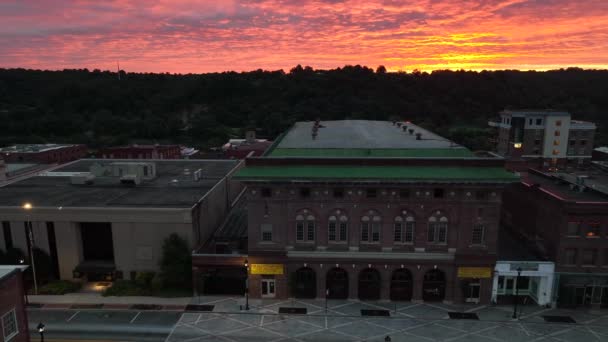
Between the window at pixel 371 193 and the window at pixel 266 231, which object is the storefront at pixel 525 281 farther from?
the window at pixel 266 231

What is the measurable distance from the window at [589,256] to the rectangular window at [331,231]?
23446mm

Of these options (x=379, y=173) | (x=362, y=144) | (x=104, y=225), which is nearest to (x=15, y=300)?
(x=104, y=225)

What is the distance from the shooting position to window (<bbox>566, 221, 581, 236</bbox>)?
40.5m

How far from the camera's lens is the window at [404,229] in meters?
41.3

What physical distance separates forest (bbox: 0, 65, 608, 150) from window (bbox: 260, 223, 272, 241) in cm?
9839

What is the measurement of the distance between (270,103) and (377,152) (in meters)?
123

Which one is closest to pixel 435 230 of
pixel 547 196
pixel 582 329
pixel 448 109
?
pixel 547 196

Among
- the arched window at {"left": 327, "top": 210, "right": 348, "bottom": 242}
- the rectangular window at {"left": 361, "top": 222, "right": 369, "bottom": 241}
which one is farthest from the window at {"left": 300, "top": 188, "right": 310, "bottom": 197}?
the rectangular window at {"left": 361, "top": 222, "right": 369, "bottom": 241}

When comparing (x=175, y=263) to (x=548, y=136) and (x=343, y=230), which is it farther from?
(x=548, y=136)

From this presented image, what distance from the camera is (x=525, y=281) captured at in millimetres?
43000

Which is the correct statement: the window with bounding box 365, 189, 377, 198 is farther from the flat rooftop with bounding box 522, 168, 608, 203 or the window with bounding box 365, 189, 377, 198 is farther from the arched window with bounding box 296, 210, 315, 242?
the flat rooftop with bounding box 522, 168, 608, 203

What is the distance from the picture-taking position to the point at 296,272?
42719 millimetres

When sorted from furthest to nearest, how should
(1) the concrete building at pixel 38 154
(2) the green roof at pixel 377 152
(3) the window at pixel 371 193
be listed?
(1) the concrete building at pixel 38 154, (2) the green roof at pixel 377 152, (3) the window at pixel 371 193

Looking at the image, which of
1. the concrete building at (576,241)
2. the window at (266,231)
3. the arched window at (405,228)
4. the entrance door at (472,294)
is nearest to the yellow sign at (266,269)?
the window at (266,231)
